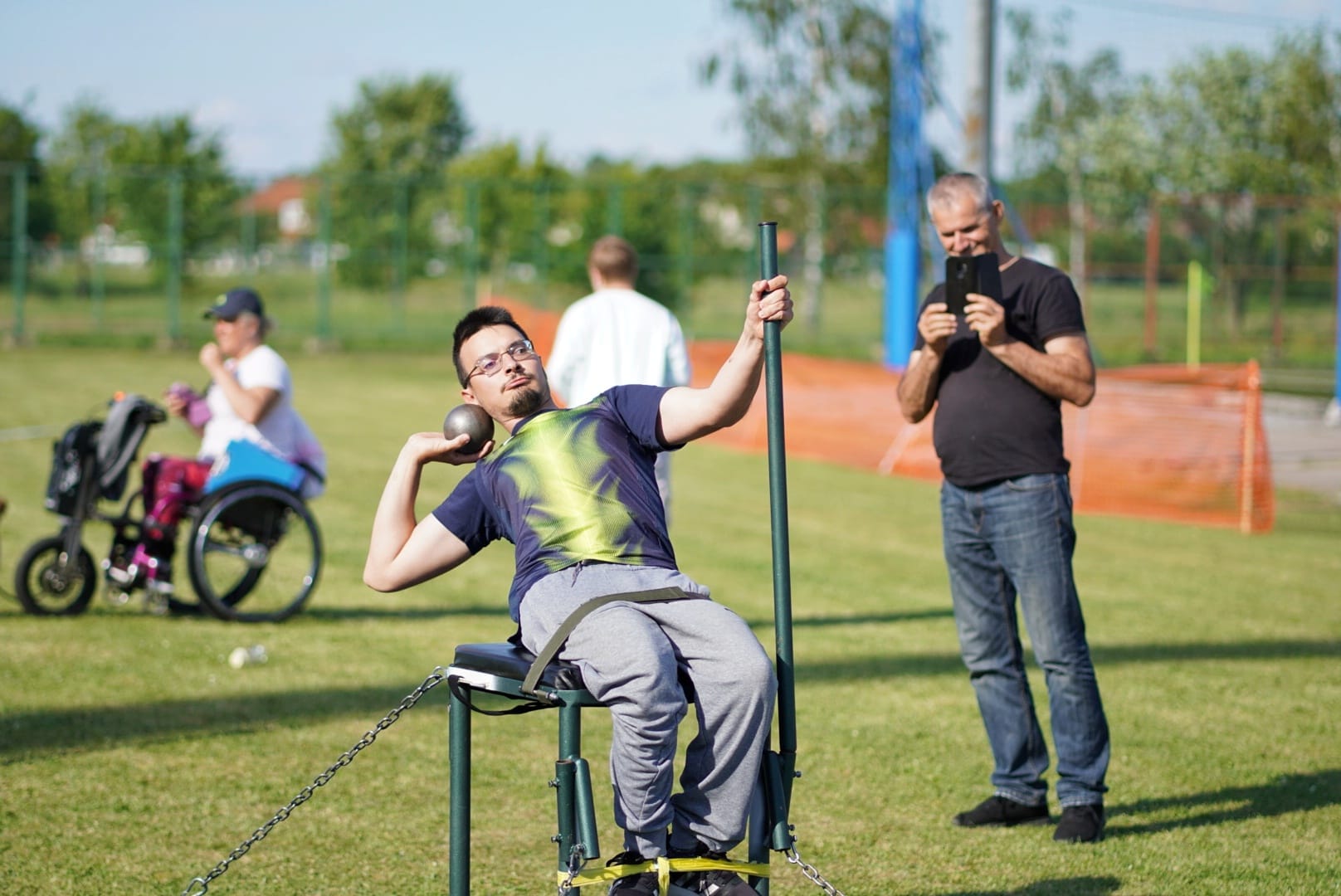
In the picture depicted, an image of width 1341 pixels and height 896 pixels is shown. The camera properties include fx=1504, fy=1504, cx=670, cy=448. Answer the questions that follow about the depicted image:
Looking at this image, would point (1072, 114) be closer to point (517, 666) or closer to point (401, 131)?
point (401, 131)

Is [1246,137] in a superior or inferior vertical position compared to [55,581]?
superior

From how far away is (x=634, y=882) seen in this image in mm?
3375

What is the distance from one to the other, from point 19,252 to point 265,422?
910 inches

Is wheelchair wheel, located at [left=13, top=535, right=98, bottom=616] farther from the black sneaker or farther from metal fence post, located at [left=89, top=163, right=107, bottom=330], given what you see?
metal fence post, located at [left=89, top=163, right=107, bottom=330]

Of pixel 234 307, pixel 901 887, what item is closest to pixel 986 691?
pixel 901 887

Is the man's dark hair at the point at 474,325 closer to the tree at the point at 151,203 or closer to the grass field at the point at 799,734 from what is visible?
the grass field at the point at 799,734

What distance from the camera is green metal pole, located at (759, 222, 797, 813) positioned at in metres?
3.48

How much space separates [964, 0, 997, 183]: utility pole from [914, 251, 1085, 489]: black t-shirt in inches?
426

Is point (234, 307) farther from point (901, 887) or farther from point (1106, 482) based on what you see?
point (1106, 482)

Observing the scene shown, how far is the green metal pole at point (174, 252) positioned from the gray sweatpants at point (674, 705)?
28028mm

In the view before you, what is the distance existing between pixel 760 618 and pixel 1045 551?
11.9 ft

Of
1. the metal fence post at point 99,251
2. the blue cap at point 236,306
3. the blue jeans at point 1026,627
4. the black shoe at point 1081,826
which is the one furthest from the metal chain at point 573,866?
the metal fence post at point 99,251

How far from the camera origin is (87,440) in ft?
26.1

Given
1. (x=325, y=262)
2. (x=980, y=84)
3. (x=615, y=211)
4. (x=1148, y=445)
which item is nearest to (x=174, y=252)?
(x=325, y=262)
